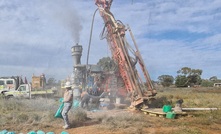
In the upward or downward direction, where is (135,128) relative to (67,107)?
downward

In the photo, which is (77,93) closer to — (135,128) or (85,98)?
(85,98)

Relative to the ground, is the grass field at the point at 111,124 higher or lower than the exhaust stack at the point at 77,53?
lower

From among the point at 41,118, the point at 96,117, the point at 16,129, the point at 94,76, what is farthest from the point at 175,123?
the point at 94,76

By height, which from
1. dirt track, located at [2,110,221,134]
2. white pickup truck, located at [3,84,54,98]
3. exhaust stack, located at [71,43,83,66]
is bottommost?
dirt track, located at [2,110,221,134]

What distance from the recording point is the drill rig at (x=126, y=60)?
15.5 m

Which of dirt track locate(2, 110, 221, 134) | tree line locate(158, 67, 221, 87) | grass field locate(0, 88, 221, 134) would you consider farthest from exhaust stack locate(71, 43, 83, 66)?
tree line locate(158, 67, 221, 87)

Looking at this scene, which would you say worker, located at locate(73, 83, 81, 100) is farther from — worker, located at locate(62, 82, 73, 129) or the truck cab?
the truck cab

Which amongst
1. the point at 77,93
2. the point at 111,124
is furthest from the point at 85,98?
the point at 111,124

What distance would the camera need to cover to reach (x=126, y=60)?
52.8 ft

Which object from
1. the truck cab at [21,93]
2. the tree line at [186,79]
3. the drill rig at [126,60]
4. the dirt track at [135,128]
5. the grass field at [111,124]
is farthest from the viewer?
the tree line at [186,79]

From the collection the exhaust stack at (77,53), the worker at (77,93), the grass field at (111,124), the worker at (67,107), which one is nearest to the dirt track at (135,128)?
the grass field at (111,124)

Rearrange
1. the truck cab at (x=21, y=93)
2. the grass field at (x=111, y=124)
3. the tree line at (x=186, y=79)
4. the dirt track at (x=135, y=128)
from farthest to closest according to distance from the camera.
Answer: the tree line at (x=186, y=79), the truck cab at (x=21, y=93), the grass field at (x=111, y=124), the dirt track at (x=135, y=128)

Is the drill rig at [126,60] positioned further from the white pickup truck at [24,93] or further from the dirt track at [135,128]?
the white pickup truck at [24,93]

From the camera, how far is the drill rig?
1545 cm
